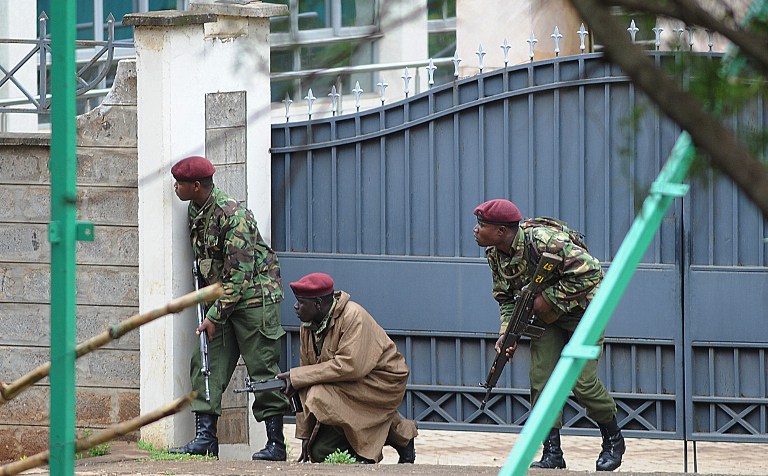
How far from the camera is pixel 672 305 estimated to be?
678 centimetres

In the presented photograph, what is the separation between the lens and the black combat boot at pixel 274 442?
683cm

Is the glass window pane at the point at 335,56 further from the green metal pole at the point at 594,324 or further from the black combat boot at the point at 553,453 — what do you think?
the black combat boot at the point at 553,453

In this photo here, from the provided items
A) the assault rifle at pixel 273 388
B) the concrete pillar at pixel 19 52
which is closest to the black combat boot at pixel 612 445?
the assault rifle at pixel 273 388

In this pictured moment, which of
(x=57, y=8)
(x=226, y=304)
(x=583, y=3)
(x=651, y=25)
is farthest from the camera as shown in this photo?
(x=226, y=304)

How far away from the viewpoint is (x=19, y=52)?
12523mm

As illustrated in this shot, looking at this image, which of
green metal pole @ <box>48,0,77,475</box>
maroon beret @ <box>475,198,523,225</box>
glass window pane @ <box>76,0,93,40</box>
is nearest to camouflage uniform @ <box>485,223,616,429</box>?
maroon beret @ <box>475,198,523,225</box>

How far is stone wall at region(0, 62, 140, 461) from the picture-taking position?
22.6 feet

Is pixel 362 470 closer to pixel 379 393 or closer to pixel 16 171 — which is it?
pixel 379 393

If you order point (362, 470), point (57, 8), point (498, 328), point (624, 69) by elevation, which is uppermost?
point (57, 8)

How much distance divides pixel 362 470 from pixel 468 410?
1.31 m

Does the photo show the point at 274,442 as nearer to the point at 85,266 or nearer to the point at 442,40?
the point at 85,266

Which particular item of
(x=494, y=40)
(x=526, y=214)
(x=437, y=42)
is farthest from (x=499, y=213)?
(x=437, y=42)

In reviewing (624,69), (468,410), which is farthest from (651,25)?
(468,410)

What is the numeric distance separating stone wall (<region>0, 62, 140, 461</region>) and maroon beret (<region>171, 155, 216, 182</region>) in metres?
0.46
